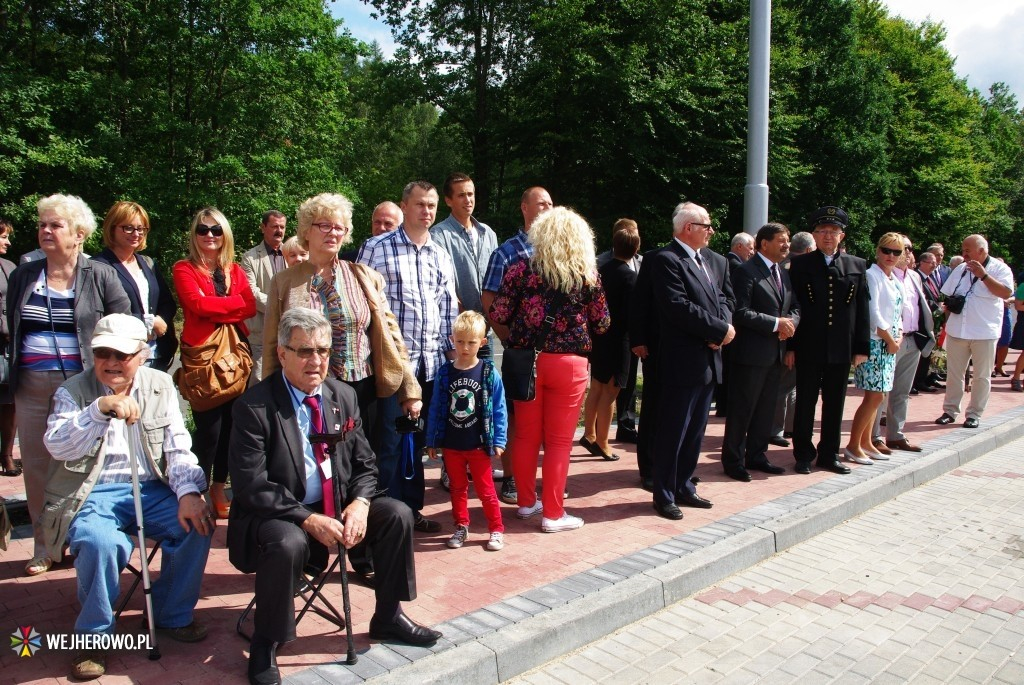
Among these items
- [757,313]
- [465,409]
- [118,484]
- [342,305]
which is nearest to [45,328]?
[118,484]

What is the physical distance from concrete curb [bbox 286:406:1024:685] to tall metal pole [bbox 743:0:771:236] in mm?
3594

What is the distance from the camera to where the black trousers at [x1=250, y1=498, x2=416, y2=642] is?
10.7 ft

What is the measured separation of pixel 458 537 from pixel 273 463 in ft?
5.92

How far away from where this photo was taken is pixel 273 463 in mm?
3545

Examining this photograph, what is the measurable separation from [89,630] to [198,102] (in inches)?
882

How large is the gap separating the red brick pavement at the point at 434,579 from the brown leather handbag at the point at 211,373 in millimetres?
936

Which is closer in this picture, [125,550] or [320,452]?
[125,550]

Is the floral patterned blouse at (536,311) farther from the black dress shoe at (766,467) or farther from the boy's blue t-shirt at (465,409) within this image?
the black dress shoe at (766,467)

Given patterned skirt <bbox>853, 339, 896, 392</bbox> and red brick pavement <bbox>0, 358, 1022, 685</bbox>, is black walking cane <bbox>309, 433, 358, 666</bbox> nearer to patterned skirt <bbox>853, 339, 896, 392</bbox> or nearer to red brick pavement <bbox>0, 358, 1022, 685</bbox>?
red brick pavement <bbox>0, 358, 1022, 685</bbox>

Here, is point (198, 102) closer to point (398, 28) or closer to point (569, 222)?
point (398, 28)

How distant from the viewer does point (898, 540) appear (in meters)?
5.58

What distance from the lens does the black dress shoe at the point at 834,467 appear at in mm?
6992

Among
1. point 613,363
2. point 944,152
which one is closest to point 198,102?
point 613,363

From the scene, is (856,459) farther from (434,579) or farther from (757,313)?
(434,579)
